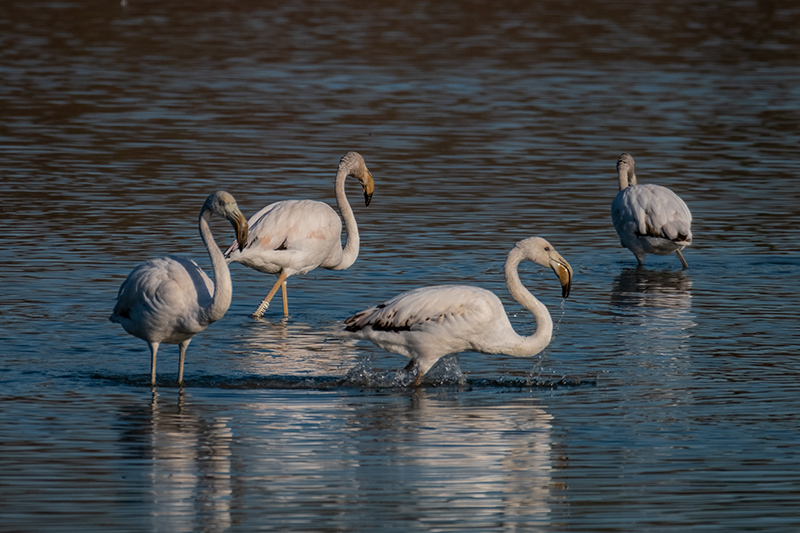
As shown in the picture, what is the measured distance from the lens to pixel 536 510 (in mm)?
6852

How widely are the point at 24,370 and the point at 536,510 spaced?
14.5 feet

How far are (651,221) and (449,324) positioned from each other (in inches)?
220

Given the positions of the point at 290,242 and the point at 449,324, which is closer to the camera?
the point at 449,324

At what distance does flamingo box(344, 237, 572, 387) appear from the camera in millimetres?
9188

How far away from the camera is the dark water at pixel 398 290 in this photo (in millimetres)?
7129

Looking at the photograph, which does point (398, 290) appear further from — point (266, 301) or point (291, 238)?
point (266, 301)

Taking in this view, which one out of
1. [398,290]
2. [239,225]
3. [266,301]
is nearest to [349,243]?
[398,290]

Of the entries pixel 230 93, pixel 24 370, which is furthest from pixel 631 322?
pixel 230 93

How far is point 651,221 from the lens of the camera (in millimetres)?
Answer: 14156

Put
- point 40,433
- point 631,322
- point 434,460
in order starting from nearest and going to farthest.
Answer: point 434,460
point 40,433
point 631,322

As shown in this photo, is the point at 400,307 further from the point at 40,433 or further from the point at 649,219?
the point at 649,219

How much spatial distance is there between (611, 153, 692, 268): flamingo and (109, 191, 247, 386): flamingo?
6.19m

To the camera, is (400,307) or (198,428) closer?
Answer: (198,428)

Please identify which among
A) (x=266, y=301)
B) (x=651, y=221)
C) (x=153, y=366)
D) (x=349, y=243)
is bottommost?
(x=153, y=366)
